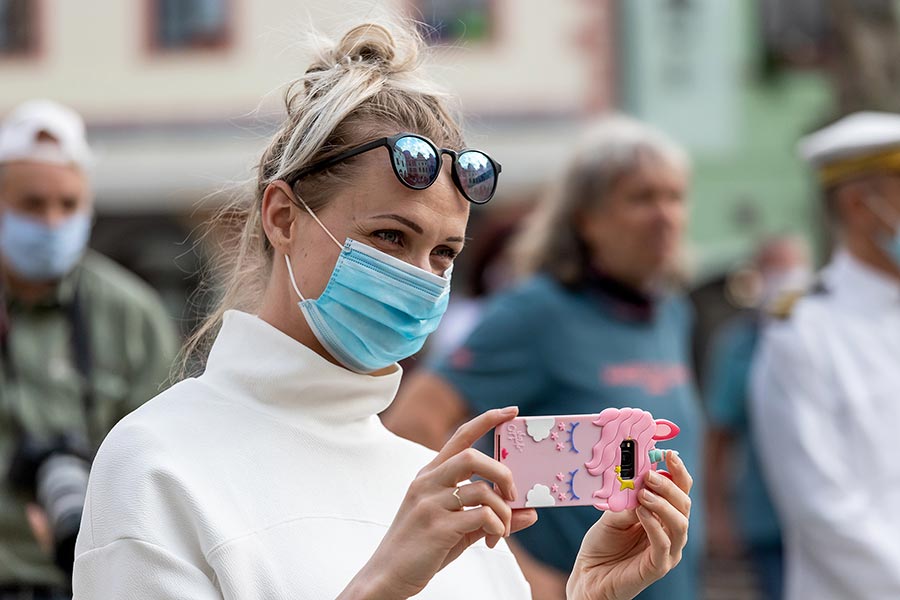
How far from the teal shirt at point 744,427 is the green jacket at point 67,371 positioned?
2771 mm

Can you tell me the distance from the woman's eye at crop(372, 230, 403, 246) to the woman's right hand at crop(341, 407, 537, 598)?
48 cm

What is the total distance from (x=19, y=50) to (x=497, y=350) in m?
14.7

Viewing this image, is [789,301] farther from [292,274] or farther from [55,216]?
[292,274]

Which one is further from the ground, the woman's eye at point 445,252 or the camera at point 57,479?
the woman's eye at point 445,252

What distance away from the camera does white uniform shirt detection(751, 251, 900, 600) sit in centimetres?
474

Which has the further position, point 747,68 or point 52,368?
point 747,68

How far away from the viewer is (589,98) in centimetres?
1714

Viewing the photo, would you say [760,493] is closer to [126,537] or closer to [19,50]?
[126,537]

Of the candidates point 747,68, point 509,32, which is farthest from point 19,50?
point 747,68

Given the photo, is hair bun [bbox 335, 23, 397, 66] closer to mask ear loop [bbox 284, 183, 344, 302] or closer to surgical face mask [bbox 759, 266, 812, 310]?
mask ear loop [bbox 284, 183, 344, 302]

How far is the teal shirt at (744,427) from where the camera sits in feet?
21.0

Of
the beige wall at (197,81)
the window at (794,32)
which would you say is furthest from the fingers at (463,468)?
the window at (794,32)

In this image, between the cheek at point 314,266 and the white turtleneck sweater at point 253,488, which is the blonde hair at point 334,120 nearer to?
the cheek at point 314,266

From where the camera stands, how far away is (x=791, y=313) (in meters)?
5.21
